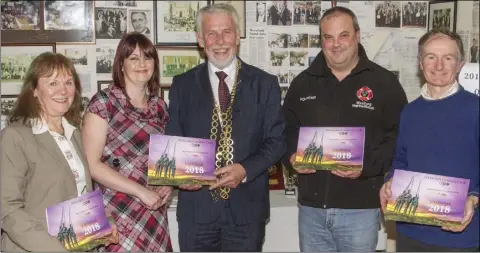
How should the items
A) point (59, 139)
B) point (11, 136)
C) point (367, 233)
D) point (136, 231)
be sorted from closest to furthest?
point (11, 136) → point (59, 139) → point (136, 231) → point (367, 233)

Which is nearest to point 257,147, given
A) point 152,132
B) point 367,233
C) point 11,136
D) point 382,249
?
point 152,132

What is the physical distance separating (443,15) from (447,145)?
7.24 feet

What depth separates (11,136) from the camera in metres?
2.67

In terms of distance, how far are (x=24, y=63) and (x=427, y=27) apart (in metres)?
3.33

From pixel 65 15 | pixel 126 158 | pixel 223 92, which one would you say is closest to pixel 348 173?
Answer: pixel 223 92

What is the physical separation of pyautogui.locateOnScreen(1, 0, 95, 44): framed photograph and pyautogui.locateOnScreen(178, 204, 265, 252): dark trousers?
75.3 inches

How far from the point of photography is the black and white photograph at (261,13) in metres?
4.74

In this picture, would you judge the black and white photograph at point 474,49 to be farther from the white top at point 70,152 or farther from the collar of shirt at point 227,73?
the white top at point 70,152

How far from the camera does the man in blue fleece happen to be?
9.43 ft

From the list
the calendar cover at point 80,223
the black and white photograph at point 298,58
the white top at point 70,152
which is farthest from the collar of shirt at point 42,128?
the black and white photograph at point 298,58

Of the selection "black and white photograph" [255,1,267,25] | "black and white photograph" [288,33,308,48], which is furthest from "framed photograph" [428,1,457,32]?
"black and white photograph" [255,1,267,25]

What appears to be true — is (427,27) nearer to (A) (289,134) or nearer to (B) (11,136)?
(A) (289,134)

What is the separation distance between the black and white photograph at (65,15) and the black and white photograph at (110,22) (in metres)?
0.11

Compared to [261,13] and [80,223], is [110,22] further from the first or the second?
[80,223]
